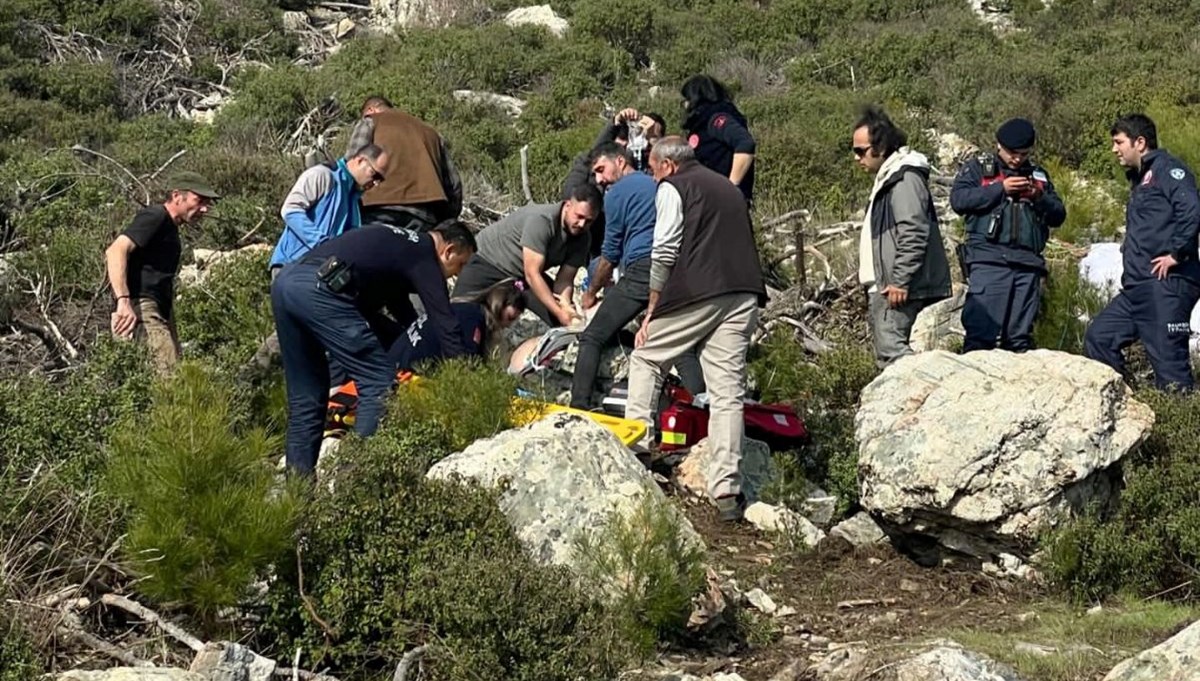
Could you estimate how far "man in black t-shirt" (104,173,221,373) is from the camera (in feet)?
23.0

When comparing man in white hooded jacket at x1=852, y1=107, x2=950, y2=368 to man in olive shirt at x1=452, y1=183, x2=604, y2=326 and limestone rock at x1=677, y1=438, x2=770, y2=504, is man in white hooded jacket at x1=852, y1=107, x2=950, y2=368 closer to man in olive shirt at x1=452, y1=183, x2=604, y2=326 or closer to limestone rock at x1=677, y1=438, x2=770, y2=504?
limestone rock at x1=677, y1=438, x2=770, y2=504

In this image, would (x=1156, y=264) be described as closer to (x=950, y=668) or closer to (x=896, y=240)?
(x=896, y=240)

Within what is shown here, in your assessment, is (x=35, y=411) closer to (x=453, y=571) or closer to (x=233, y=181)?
(x=453, y=571)

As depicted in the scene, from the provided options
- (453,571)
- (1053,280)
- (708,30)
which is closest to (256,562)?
(453,571)

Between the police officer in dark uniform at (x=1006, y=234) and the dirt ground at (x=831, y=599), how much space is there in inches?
63.4

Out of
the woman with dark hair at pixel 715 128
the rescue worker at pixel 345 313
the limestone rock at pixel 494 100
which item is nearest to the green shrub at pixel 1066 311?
the woman with dark hair at pixel 715 128

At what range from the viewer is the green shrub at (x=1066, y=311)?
870 cm

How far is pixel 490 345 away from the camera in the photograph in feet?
23.1

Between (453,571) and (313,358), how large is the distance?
169 centimetres

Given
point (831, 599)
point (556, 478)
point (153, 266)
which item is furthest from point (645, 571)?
point (153, 266)

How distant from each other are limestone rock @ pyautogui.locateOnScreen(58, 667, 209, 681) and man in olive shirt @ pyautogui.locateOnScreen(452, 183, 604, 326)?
3.99m

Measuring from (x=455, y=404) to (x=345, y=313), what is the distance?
580 mm

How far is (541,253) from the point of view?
25.4 ft

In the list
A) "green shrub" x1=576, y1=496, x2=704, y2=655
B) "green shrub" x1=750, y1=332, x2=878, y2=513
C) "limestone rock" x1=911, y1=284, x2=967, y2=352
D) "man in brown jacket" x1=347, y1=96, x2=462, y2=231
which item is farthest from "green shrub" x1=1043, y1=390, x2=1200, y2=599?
"man in brown jacket" x1=347, y1=96, x2=462, y2=231
